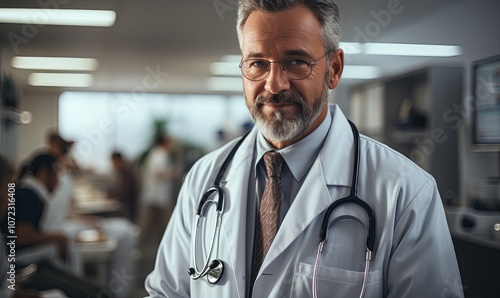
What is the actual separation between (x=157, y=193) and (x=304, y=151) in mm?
1464

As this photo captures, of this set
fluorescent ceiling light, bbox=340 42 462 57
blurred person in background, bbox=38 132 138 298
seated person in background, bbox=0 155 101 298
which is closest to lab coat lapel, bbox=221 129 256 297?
fluorescent ceiling light, bbox=340 42 462 57

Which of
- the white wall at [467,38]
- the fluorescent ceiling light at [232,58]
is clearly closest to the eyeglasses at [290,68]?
the white wall at [467,38]

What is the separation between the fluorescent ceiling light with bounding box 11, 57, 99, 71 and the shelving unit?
104 centimetres

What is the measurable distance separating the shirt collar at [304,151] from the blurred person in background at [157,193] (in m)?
1.20

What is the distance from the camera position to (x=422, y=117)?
4.32 ft

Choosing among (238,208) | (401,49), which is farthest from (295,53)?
(401,49)

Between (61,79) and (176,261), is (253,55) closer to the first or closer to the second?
(176,261)

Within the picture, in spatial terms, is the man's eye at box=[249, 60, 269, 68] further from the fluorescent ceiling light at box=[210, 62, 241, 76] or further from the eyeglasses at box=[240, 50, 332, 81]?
the fluorescent ceiling light at box=[210, 62, 241, 76]

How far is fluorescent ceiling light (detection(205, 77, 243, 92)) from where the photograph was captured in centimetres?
170

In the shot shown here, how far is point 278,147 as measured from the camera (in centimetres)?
101

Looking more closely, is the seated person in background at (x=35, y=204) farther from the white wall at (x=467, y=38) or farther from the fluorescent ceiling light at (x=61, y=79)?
the white wall at (x=467, y=38)

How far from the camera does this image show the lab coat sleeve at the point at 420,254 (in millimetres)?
857

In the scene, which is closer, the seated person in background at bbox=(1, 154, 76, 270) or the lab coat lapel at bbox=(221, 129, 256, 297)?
the lab coat lapel at bbox=(221, 129, 256, 297)

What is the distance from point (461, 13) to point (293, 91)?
677mm
